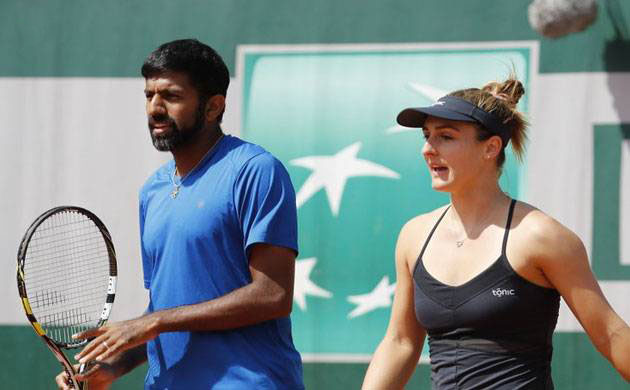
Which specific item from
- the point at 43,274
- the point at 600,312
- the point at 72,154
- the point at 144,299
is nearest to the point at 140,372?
the point at 144,299

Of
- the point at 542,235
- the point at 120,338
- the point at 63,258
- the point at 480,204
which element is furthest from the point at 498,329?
the point at 63,258

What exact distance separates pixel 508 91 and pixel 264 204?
0.76 metres

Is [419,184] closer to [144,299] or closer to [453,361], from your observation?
[144,299]

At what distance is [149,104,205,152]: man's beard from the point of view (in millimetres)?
3020

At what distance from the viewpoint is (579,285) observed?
2.77 m

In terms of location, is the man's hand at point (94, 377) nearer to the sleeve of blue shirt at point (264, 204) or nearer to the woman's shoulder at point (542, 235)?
the sleeve of blue shirt at point (264, 204)

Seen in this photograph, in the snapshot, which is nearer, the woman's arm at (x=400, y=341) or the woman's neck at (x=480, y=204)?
the woman's neck at (x=480, y=204)

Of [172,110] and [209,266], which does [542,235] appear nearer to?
[209,266]

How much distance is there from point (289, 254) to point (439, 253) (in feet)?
1.34

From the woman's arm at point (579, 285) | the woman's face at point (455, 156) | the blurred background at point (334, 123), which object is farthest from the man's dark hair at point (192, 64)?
the blurred background at point (334, 123)

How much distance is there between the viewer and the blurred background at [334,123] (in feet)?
16.8

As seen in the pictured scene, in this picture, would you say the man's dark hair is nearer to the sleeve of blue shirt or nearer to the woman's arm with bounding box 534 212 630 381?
the sleeve of blue shirt

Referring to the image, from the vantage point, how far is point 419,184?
5.23 metres

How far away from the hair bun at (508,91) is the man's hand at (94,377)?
129 cm
